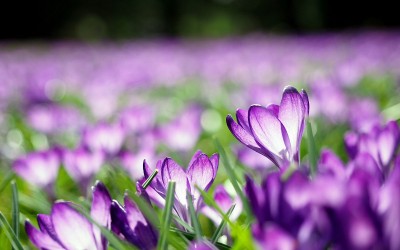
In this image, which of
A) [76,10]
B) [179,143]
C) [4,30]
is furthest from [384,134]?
[76,10]

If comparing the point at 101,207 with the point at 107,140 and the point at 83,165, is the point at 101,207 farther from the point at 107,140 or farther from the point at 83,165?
the point at 107,140

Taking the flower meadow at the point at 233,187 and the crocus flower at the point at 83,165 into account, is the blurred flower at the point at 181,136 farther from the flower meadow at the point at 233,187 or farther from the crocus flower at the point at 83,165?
the crocus flower at the point at 83,165

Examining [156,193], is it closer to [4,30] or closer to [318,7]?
[318,7]

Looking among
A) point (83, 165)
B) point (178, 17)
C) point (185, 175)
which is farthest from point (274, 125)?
point (178, 17)

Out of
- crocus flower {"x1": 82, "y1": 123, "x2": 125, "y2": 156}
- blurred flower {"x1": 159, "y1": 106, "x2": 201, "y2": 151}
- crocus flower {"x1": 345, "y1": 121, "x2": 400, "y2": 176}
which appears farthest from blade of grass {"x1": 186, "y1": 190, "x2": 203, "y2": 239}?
blurred flower {"x1": 159, "y1": 106, "x2": 201, "y2": 151}

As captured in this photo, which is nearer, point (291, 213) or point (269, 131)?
point (291, 213)
